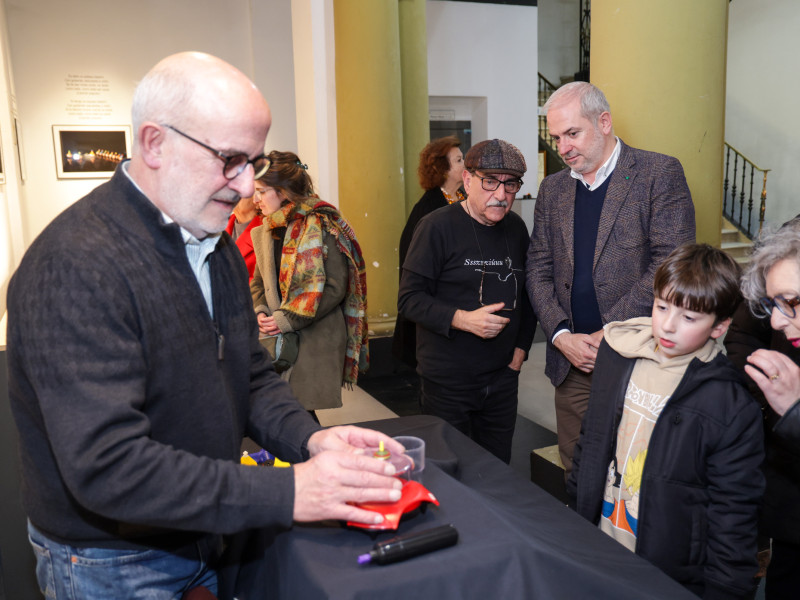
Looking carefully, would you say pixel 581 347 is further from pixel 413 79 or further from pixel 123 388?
pixel 413 79

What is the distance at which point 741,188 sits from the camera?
35.8 ft

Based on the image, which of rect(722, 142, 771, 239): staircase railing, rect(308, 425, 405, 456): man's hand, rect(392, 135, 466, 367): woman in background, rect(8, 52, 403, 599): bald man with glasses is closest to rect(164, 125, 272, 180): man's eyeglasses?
rect(8, 52, 403, 599): bald man with glasses

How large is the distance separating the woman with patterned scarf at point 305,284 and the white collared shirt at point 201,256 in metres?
1.68

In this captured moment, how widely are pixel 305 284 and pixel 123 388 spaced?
2036 millimetres

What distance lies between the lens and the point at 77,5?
257 inches

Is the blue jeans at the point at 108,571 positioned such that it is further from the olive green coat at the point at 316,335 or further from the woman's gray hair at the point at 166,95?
the olive green coat at the point at 316,335

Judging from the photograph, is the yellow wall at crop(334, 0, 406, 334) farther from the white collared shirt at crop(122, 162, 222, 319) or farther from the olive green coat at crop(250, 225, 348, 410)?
the white collared shirt at crop(122, 162, 222, 319)

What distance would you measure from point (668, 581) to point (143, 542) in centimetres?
93

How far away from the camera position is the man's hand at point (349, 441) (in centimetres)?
127

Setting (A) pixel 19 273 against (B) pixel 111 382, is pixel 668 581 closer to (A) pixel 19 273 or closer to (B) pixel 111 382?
(B) pixel 111 382

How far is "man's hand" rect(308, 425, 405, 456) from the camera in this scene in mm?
1266

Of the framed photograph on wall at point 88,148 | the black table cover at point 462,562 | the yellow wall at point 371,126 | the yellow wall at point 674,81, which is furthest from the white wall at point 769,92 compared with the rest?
the black table cover at point 462,562

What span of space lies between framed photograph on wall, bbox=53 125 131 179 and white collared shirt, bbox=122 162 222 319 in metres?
5.92

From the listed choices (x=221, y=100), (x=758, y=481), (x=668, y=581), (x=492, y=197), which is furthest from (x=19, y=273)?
(x=492, y=197)
